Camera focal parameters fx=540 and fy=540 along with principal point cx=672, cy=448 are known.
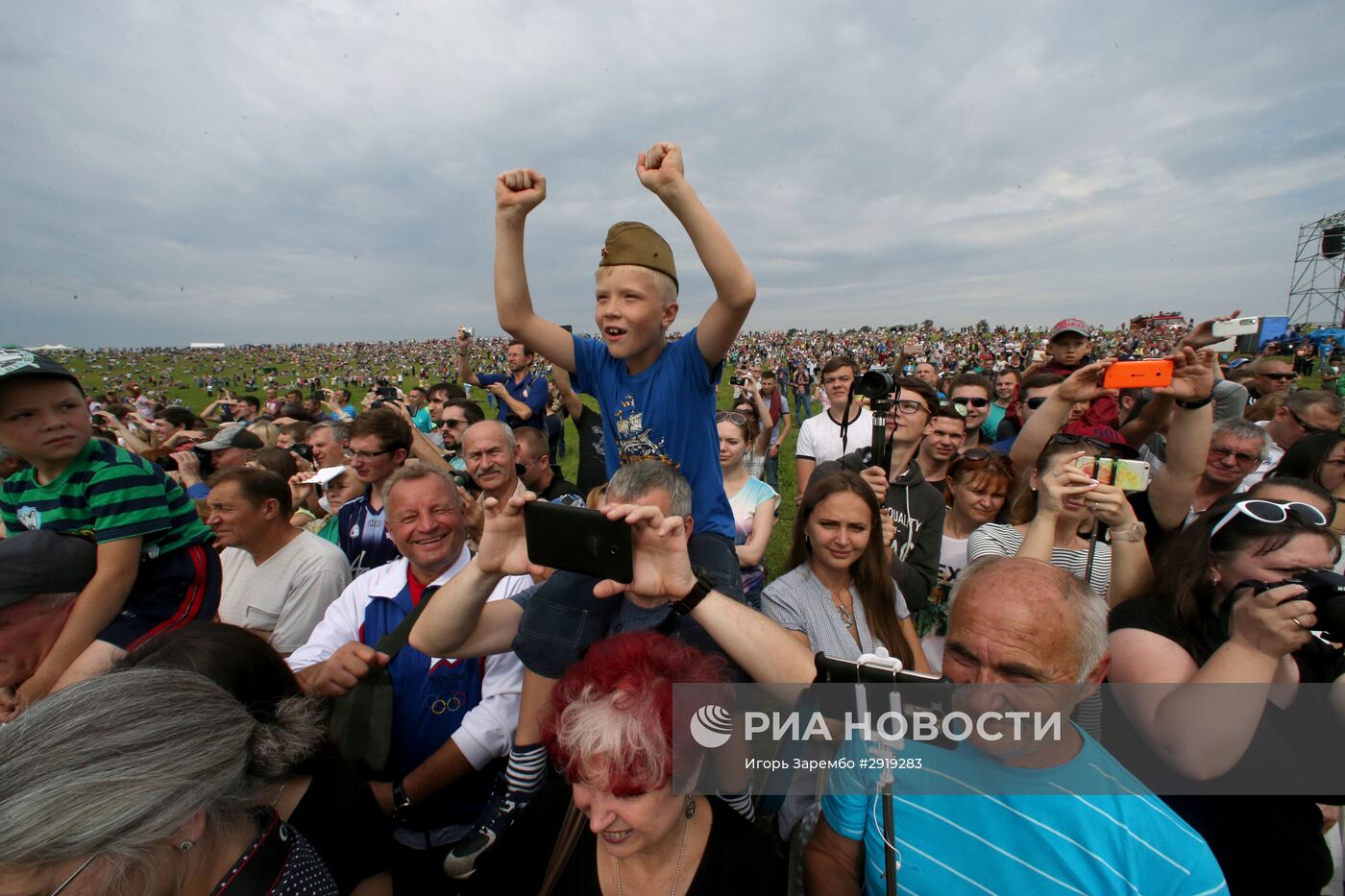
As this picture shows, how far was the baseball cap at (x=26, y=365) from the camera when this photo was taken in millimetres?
2254

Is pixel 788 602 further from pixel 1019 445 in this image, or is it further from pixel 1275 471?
pixel 1275 471

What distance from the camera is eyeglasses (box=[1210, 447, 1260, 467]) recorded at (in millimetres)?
3635

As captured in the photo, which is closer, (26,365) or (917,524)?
(26,365)

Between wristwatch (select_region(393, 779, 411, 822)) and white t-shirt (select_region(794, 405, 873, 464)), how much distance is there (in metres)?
4.19

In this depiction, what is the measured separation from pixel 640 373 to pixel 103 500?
2439mm

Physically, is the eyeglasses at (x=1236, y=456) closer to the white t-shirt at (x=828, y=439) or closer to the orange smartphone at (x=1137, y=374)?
the orange smartphone at (x=1137, y=374)

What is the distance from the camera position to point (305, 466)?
18.4 ft

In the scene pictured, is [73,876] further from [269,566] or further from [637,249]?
[637,249]

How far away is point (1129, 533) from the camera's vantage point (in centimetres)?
240

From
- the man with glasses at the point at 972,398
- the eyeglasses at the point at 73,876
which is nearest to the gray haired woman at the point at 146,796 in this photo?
the eyeglasses at the point at 73,876

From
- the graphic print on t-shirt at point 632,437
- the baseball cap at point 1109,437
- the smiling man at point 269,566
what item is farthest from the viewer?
the baseball cap at point 1109,437

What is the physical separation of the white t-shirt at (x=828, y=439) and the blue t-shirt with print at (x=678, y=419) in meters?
3.12
